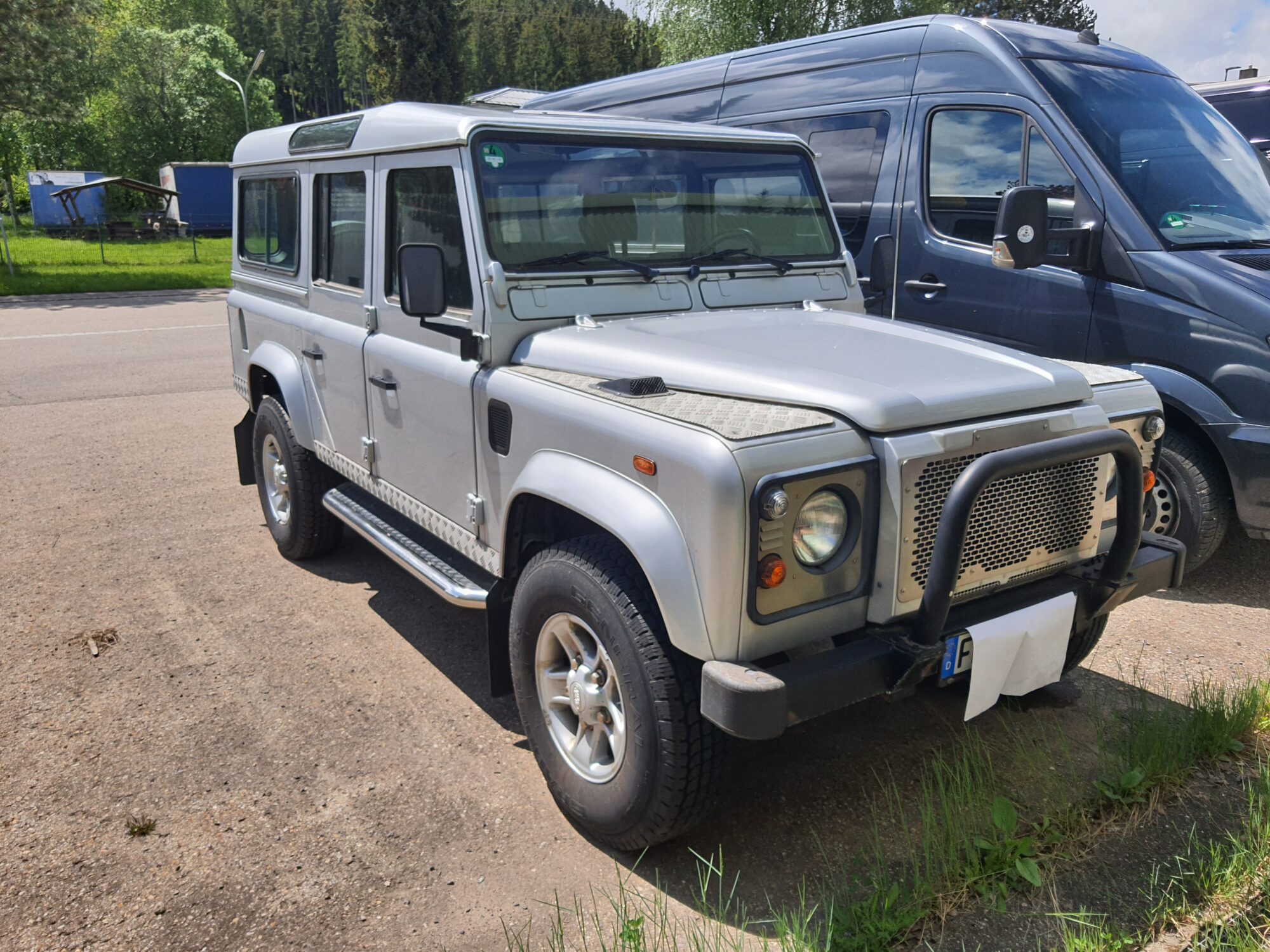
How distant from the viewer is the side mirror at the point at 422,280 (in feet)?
11.0

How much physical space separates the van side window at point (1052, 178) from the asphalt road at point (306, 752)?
2.02 meters

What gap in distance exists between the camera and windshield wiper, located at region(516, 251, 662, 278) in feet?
11.8

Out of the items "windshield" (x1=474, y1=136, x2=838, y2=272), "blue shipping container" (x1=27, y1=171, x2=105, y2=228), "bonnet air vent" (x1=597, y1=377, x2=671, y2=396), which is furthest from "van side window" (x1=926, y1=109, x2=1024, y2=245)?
"blue shipping container" (x1=27, y1=171, x2=105, y2=228)

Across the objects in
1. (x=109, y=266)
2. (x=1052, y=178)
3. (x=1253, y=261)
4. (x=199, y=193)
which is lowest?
(x=109, y=266)

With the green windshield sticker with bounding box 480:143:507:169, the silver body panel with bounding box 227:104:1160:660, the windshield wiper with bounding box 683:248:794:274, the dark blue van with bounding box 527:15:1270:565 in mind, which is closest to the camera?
the silver body panel with bounding box 227:104:1160:660

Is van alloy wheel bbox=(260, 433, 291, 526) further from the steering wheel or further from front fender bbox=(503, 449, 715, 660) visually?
front fender bbox=(503, 449, 715, 660)

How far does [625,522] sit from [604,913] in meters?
1.10

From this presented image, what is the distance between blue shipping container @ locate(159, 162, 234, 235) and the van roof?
37.2 m

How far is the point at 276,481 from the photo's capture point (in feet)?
18.5

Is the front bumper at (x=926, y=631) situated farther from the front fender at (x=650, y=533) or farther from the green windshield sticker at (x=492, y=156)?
the green windshield sticker at (x=492, y=156)

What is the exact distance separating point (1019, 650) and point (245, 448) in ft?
15.5

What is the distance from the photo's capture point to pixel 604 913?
2.79 meters

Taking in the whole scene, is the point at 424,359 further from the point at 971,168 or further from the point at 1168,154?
the point at 1168,154

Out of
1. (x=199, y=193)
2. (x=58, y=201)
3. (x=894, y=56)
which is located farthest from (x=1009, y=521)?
(x=199, y=193)
